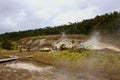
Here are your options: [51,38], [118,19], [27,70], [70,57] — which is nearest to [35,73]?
[27,70]

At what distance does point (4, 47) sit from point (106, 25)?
71.7ft

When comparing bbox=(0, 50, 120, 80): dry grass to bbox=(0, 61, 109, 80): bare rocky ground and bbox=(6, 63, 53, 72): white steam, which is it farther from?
bbox=(6, 63, 53, 72): white steam

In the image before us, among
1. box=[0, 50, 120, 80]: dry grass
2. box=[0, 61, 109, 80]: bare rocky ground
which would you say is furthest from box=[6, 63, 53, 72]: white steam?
box=[0, 50, 120, 80]: dry grass

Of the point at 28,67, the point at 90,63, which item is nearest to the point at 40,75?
the point at 28,67

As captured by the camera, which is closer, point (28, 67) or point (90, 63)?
point (90, 63)

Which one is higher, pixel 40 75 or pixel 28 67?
pixel 28 67

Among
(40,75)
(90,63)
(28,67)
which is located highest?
(90,63)

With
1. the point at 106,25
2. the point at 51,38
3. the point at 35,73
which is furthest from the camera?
the point at 51,38

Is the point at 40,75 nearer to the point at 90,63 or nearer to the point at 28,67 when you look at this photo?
the point at 28,67

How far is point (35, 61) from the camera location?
105ft

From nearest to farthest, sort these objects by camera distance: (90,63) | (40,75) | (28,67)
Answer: (40,75)
(90,63)
(28,67)

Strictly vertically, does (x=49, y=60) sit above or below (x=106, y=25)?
below

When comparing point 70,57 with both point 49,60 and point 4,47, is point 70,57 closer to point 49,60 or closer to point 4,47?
point 49,60

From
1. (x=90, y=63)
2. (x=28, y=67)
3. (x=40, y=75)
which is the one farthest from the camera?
(x=28, y=67)
